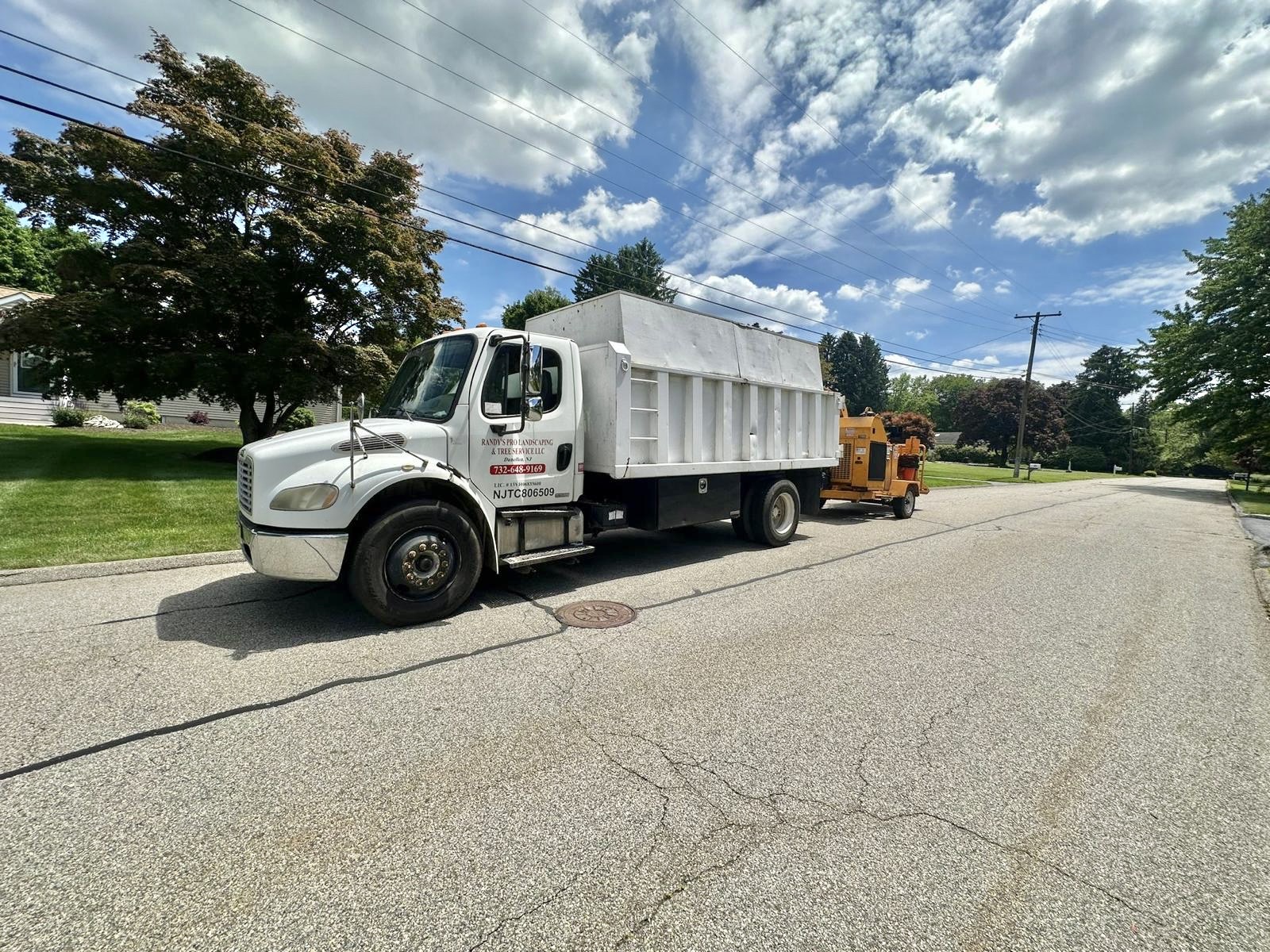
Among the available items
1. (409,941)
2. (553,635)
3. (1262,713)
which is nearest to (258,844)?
(409,941)

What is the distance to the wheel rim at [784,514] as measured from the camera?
29.2 ft

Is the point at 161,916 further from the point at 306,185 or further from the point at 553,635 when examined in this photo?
the point at 306,185

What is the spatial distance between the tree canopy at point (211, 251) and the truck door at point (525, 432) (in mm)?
10503

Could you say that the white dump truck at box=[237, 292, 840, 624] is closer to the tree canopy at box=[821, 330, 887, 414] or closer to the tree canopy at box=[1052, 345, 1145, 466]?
the tree canopy at box=[821, 330, 887, 414]

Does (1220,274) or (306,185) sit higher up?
(1220,274)

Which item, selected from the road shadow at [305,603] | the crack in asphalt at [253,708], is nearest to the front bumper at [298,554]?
the road shadow at [305,603]

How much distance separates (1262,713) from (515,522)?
5833mm

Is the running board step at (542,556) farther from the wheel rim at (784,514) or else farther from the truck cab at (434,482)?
the wheel rim at (784,514)

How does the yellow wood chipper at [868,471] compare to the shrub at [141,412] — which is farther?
the shrub at [141,412]

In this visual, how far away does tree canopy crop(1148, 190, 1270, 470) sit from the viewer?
23.9m

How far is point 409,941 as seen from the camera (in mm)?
1795

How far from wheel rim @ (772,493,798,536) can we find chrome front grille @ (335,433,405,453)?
5.94 m

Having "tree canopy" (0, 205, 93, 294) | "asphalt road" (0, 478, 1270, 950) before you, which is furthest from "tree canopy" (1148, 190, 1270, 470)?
"tree canopy" (0, 205, 93, 294)

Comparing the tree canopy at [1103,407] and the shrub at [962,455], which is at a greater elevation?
the tree canopy at [1103,407]
